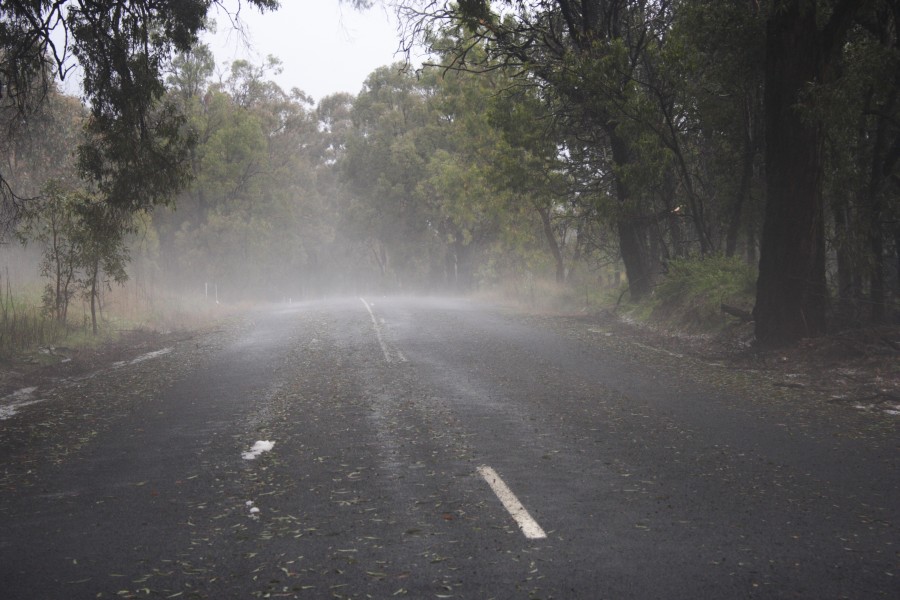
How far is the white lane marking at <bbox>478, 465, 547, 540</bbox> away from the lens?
17.2 feet

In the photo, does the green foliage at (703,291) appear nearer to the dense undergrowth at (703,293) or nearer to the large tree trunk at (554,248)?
the dense undergrowth at (703,293)

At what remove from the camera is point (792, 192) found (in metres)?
13.4

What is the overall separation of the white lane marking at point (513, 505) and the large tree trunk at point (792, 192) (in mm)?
8800

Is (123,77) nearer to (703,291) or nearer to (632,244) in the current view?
(703,291)

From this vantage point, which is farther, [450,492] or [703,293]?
[703,293]

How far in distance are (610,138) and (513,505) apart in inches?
751

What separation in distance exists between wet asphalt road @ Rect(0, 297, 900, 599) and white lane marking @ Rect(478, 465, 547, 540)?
0.09 ft

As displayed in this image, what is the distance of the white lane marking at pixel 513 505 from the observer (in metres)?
5.25

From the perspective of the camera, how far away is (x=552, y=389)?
11.2 meters

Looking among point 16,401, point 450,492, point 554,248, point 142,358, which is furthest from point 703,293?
point 554,248

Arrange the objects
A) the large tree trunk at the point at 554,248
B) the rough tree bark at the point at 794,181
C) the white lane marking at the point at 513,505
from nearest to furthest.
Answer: the white lane marking at the point at 513,505 → the rough tree bark at the point at 794,181 → the large tree trunk at the point at 554,248

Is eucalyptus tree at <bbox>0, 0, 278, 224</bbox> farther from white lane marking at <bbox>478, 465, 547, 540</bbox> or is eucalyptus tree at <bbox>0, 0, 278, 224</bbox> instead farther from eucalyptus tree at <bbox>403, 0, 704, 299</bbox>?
white lane marking at <bbox>478, 465, 547, 540</bbox>

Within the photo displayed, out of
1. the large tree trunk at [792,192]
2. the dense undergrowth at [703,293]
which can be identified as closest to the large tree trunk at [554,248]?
Result: the dense undergrowth at [703,293]

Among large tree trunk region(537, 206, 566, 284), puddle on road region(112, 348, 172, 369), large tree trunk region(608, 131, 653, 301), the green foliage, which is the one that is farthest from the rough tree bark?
large tree trunk region(537, 206, 566, 284)
